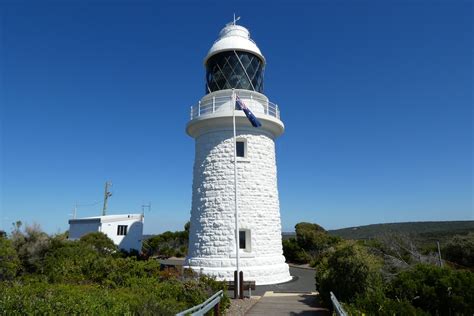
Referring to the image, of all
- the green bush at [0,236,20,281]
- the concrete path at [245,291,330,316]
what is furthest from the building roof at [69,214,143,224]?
the concrete path at [245,291,330,316]

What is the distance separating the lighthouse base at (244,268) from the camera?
44.4ft

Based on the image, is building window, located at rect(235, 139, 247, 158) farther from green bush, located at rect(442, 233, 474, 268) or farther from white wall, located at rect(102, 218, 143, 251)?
white wall, located at rect(102, 218, 143, 251)

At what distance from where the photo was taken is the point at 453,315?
6.81 meters

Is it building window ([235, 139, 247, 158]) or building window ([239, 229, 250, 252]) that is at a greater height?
building window ([235, 139, 247, 158])

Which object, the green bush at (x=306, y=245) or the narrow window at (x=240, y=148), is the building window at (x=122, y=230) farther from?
the narrow window at (x=240, y=148)

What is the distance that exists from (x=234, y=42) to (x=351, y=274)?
1162 centimetres

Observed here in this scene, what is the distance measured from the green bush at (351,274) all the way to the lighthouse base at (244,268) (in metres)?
4.60

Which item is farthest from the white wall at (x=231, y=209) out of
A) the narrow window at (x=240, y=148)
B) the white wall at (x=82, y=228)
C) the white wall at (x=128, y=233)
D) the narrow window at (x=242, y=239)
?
the white wall at (x=82, y=228)

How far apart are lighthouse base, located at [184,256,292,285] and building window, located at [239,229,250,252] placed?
0.61 m

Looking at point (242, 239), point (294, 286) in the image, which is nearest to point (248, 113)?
point (242, 239)

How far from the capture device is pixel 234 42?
15.9 metres

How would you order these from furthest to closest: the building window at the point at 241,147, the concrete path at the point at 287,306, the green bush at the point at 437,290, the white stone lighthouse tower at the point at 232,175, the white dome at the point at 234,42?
the white dome at the point at 234,42
the building window at the point at 241,147
the white stone lighthouse tower at the point at 232,175
the concrete path at the point at 287,306
the green bush at the point at 437,290

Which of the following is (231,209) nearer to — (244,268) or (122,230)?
(244,268)

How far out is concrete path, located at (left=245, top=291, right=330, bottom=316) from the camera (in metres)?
8.62
